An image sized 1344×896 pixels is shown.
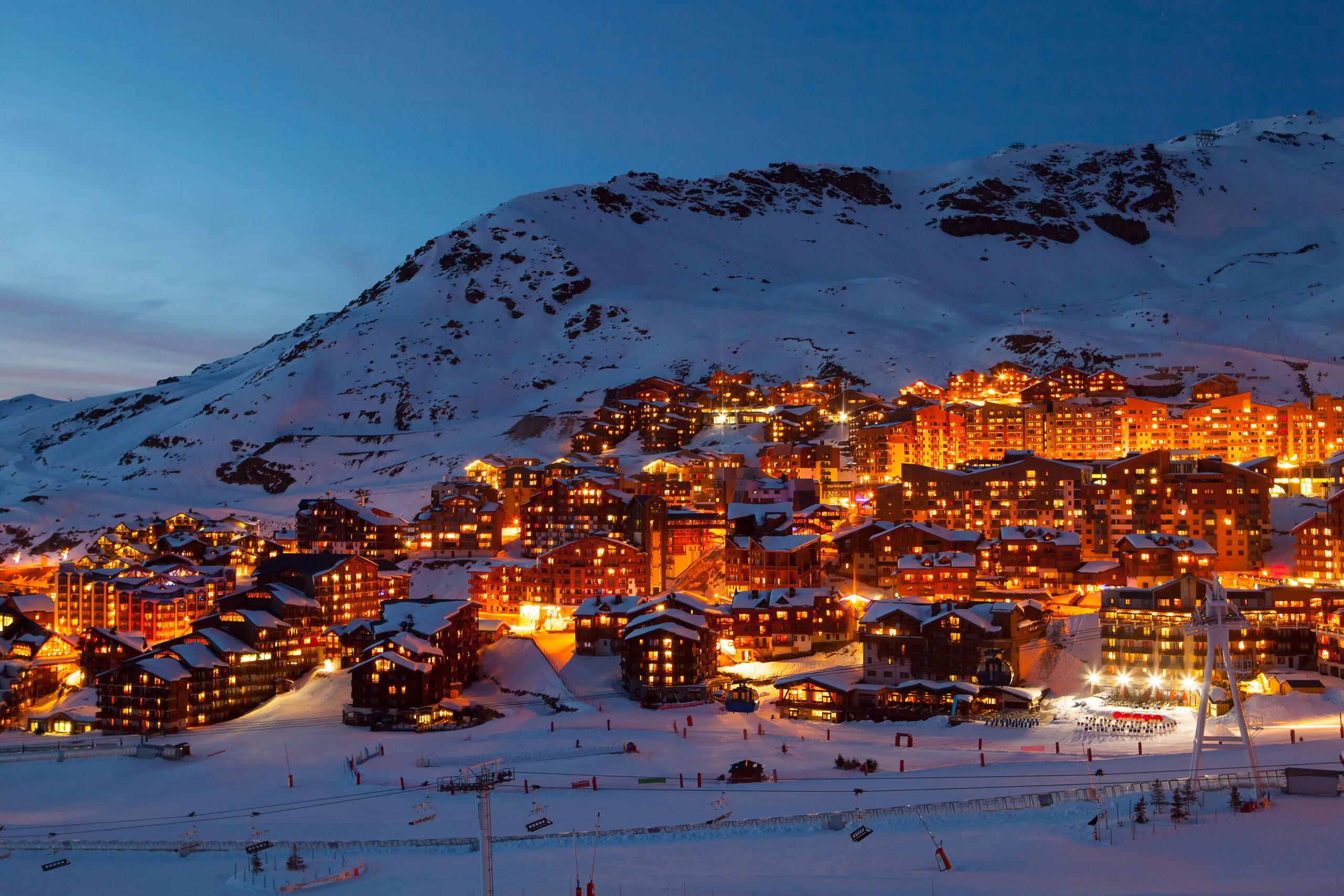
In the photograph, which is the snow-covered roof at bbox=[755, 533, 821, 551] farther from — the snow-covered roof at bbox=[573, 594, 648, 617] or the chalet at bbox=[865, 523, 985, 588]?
the snow-covered roof at bbox=[573, 594, 648, 617]

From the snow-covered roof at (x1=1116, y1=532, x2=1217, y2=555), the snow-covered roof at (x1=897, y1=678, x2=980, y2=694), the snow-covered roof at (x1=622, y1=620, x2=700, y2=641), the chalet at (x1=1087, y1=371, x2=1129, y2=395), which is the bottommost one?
the snow-covered roof at (x1=897, y1=678, x2=980, y2=694)

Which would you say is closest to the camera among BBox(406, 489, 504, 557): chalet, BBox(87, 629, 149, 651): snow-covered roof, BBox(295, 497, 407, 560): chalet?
BBox(87, 629, 149, 651): snow-covered roof

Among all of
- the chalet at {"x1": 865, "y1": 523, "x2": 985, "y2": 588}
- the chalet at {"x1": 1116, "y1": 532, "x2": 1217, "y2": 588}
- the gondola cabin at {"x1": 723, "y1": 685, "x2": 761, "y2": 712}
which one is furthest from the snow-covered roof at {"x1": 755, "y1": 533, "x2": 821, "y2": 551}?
the chalet at {"x1": 1116, "y1": 532, "x2": 1217, "y2": 588}

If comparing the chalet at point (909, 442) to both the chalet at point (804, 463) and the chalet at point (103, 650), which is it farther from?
the chalet at point (103, 650)

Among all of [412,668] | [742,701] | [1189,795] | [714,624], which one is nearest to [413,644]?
[412,668]

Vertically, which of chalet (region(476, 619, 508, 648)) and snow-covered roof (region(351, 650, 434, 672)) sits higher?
chalet (region(476, 619, 508, 648))

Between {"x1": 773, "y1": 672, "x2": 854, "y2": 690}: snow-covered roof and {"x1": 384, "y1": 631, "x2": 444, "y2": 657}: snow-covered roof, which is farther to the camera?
{"x1": 384, "y1": 631, "x2": 444, "y2": 657}: snow-covered roof

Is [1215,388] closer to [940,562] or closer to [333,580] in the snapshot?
[940,562]

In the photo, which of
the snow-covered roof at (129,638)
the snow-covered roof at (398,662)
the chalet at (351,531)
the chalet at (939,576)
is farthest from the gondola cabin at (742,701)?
the chalet at (351,531)
